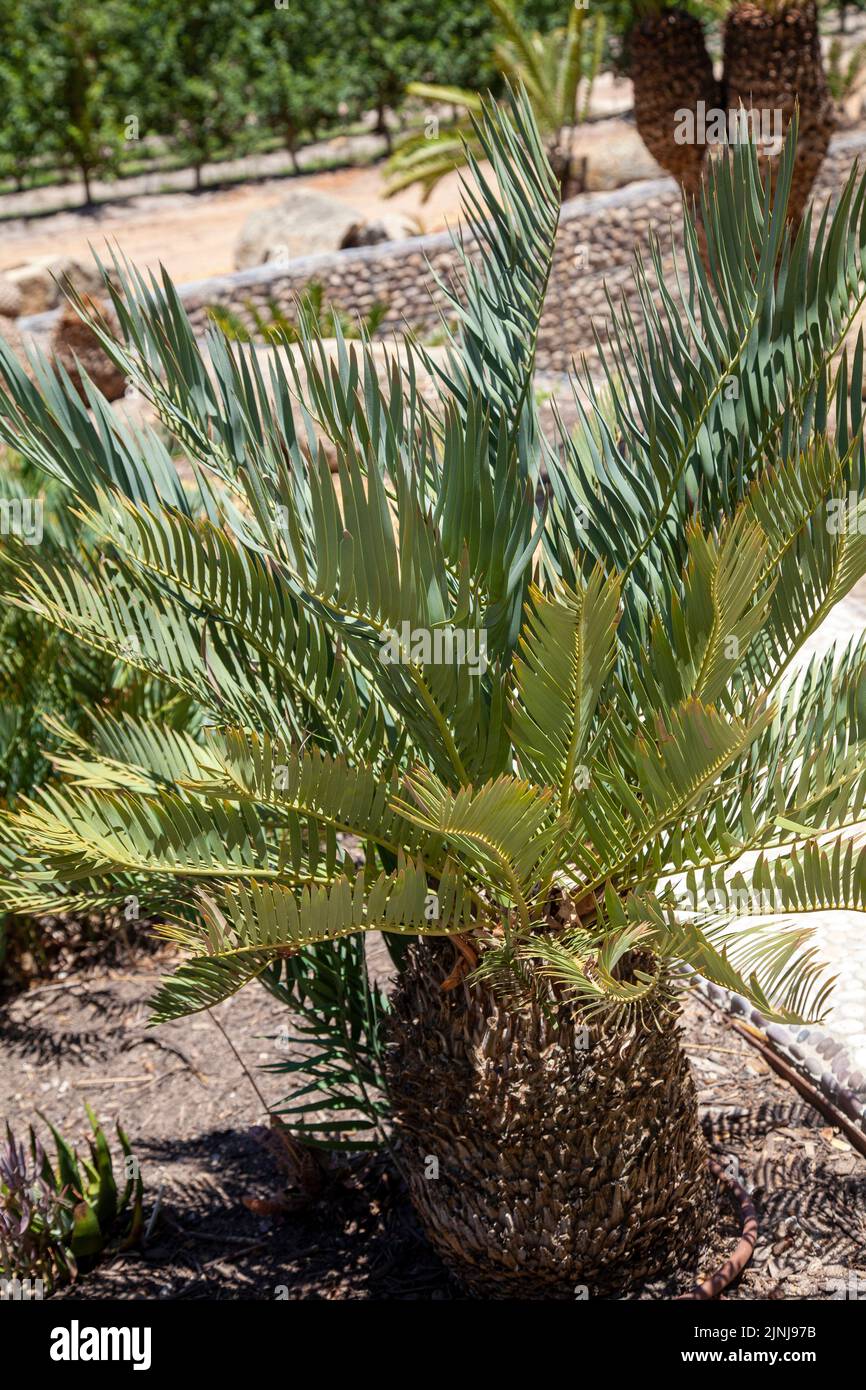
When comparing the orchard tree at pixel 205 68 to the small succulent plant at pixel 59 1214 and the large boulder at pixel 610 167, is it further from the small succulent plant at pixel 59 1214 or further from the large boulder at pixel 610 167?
the small succulent plant at pixel 59 1214

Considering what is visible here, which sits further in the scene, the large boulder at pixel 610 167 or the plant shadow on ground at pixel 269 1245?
the large boulder at pixel 610 167

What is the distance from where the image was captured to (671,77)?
959cm

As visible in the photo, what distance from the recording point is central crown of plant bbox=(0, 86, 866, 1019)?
186 centimetres

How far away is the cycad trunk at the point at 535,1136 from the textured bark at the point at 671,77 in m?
8.63

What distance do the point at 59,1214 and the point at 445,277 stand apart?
31.8 ft

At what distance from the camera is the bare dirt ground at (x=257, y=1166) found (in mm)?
2609

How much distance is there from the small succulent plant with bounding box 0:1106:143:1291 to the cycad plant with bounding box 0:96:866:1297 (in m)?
0.50

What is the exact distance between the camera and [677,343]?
7.48 ft

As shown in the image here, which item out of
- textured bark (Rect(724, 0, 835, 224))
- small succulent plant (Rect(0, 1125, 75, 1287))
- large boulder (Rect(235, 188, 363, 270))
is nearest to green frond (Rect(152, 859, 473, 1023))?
small succulent plant (Rect(0, 1125, 75, 1287))

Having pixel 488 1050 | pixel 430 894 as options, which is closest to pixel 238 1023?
pixel 488 1050

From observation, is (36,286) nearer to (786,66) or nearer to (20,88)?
(786,66)

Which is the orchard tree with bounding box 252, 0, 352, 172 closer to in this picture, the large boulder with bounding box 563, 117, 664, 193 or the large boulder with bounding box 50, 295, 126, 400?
the large boulder with bounding box 563, 117, 664, 193

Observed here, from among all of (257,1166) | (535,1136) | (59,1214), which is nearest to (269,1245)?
(257,1166)

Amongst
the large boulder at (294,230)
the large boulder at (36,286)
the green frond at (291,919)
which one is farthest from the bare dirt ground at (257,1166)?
the large boulder at (294,230)
